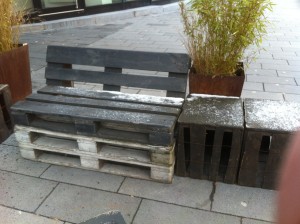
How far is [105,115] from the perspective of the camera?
2.45m

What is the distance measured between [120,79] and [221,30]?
1156 mm

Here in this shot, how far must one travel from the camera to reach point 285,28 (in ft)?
27.2

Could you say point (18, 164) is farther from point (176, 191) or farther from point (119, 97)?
point (176, 191)

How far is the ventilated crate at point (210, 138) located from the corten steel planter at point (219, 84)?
0.24 metres

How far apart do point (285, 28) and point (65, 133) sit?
7.79 meters

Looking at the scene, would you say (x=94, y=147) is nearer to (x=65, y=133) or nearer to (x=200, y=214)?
(x=65, y=133)

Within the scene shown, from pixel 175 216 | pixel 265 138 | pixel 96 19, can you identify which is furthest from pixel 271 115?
pixel 96 19

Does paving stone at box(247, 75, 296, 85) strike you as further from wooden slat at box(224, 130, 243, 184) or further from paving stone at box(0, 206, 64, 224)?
paving stone at box(0, 206, 64, 224)

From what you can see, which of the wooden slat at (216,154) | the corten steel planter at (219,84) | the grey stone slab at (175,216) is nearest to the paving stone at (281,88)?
the corten steel planter at (219,84)

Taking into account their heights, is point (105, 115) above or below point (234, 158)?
above

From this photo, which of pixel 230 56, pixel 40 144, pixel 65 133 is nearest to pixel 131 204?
pixel 65 133

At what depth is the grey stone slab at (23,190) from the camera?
2.38m

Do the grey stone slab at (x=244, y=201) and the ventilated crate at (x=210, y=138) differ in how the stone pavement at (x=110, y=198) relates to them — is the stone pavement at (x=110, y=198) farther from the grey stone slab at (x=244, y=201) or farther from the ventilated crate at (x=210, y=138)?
the ventilated crate at (x=210, y=138)

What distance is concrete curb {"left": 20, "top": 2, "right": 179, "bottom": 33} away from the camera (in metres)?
8.14
